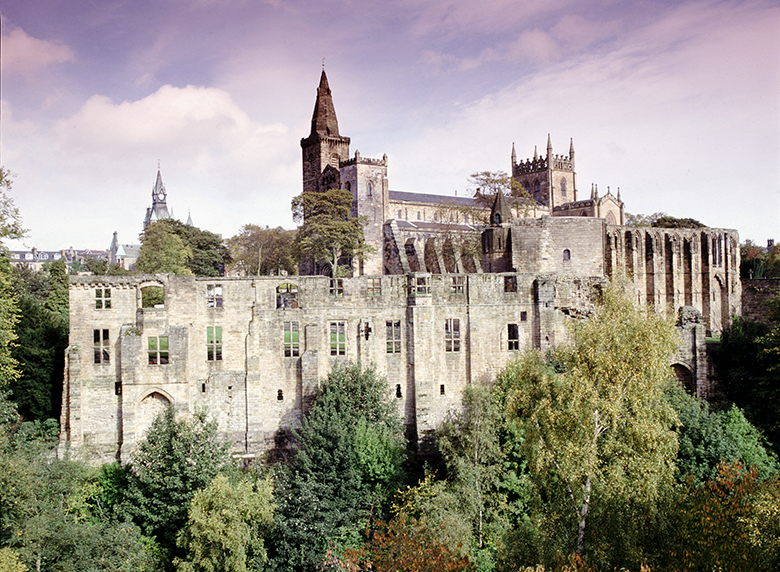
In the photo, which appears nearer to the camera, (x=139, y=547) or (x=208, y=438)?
(x=139, y=547)

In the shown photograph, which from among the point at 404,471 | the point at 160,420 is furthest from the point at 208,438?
the point at 404,471

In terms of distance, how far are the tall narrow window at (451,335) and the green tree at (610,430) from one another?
42.9ft

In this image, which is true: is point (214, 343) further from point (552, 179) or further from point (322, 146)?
point (552, 179)

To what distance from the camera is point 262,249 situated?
80250 mm

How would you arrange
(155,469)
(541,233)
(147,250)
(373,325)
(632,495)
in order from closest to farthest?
(632,495) → (155,469) → (373,325) → (541,233) → (147,250)

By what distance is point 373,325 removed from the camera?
33062 mm

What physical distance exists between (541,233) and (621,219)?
48.8 meters

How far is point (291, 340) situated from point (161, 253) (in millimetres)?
28300

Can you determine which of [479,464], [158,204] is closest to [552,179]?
[479,464]

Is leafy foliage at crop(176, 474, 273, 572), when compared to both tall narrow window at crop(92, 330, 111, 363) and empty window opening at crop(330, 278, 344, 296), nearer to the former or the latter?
tall narrow window at crop(92, 330, 111, 363)

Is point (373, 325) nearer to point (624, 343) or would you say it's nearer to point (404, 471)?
point (404, 471)

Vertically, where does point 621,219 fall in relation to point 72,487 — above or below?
above

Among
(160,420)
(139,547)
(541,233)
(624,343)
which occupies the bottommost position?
(139,547)

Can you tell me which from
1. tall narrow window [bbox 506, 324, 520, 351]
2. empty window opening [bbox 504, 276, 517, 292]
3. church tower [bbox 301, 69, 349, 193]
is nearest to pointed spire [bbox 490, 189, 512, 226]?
empty window opening [bbox 504, 276, 517, 292]
